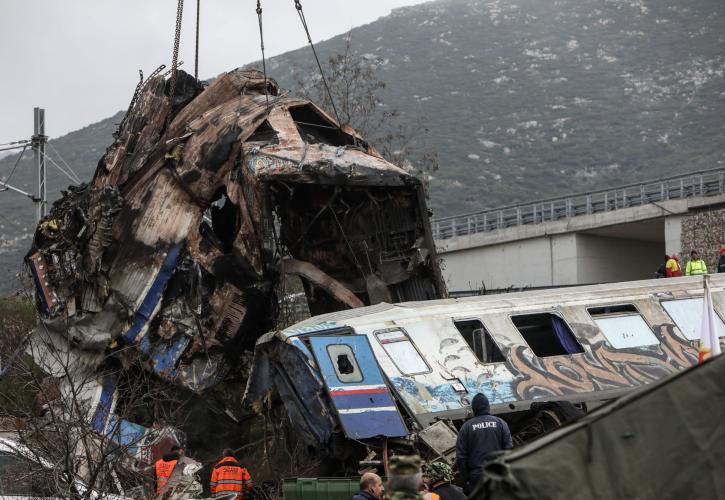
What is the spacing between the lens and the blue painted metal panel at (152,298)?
18.6 m

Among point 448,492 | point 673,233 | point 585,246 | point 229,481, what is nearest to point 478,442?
point 448,492

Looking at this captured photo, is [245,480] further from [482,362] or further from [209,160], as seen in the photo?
[209,160]

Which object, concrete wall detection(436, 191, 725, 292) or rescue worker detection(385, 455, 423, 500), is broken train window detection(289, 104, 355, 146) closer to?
rescue worker detection(385, 455, 423, 500)

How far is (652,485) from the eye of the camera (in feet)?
18.4

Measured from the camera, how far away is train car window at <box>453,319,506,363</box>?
1614cm

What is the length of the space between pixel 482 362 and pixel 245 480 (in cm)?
427

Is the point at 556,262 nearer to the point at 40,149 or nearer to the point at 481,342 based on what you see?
the point at 40,149

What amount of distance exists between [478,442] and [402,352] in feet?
14.3

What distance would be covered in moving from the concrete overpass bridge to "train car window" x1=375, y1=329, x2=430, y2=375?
20.9 m

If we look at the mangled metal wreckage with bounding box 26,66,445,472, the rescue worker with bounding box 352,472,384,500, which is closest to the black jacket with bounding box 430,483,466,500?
the rescue worker with bounding box 352,472,384,500

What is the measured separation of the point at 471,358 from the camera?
15656mm

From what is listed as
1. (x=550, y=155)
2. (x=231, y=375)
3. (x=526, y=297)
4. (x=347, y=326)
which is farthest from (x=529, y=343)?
(x=550, y=155)

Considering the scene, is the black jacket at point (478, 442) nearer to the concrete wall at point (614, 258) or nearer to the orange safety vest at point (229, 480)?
the orange safety vest at point (229, 480)

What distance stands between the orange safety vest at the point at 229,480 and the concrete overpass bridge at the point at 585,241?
928 inches
